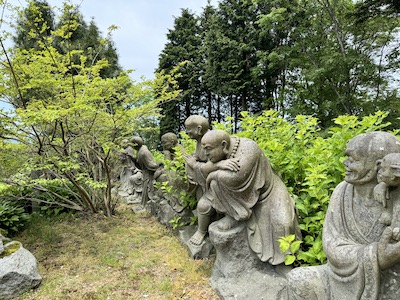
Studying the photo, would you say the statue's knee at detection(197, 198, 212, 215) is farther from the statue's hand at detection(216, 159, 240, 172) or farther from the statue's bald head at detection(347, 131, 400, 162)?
the statue's bald head at detection(347, 131, 400, 162)

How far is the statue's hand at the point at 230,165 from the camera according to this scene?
3.11 metres

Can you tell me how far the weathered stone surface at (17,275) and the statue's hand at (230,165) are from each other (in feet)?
9.15

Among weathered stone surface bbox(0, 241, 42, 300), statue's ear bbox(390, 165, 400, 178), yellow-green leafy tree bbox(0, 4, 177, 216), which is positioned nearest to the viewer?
statue's ear bbox(390, 165, 400, 178)

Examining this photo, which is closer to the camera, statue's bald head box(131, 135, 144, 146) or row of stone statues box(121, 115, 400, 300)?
row of stone statues box(121, 115, 400, 300)

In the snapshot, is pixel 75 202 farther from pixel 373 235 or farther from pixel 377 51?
pixel 377 51

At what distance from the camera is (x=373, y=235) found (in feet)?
6.09

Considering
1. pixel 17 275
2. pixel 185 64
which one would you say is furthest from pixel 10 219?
pixel 185 64

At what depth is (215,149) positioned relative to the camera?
335 cm

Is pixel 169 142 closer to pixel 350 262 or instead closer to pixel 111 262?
pixel 111 262

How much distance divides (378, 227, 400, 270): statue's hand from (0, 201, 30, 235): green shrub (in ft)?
19.5

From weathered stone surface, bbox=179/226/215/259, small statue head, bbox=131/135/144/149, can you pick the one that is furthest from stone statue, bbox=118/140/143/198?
weathered stone surface, bbox=179/226/215/259

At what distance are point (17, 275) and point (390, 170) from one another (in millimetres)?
4087

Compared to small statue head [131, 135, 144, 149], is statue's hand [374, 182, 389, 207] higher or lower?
higher

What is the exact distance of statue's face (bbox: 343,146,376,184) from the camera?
1.82 meters
